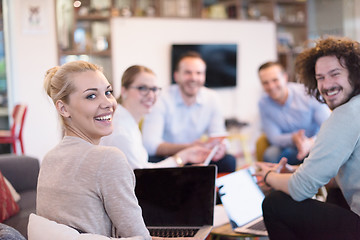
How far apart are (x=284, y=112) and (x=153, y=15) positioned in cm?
291

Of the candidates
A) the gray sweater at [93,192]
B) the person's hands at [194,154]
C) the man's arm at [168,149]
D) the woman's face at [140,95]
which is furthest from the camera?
the man's arm at [168,149]

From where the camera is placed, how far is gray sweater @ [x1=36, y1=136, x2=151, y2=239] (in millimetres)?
1353

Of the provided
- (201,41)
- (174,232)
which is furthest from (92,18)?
(174,232)

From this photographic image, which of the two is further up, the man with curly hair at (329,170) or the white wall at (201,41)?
the white wall at (201,41)

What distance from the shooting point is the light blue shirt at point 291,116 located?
3.84m

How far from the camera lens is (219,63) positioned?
22.2ft

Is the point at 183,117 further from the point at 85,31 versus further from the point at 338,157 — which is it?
the point at 85,31

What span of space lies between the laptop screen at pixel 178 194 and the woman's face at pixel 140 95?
60cm

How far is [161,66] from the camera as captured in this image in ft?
20.6

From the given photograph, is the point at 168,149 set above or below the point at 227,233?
above

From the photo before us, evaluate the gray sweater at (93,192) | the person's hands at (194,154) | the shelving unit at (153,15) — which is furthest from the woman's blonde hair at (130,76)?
the shelving unit at (153,15)

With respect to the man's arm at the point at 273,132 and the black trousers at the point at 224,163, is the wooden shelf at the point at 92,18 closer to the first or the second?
the man's arm at the point at 273,132

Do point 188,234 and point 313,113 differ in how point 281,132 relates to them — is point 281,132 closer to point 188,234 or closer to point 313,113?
point 313,113

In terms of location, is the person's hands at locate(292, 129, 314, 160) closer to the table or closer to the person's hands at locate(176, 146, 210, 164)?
the person's hands at locate(176, 146, 210, 164)
